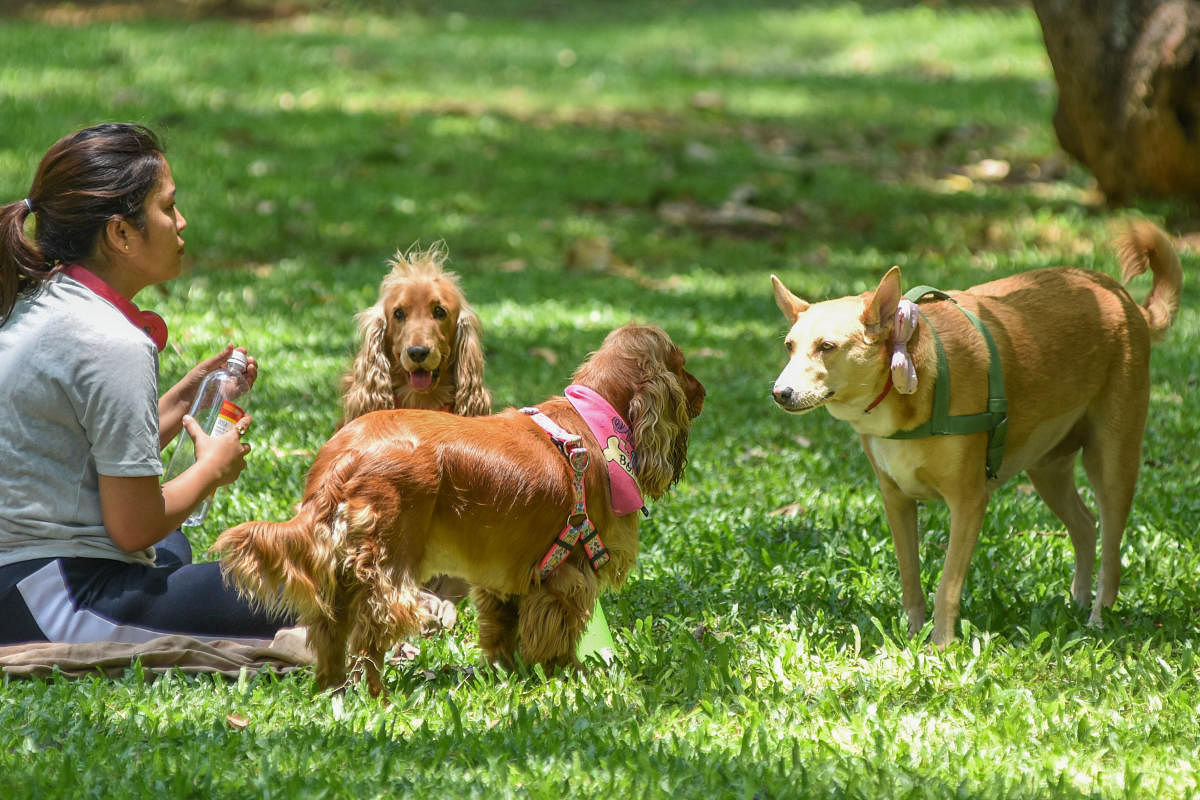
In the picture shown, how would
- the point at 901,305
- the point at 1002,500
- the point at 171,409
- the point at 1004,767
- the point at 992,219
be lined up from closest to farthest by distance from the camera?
the point at 1004,767
the point at 901,305
the point at 171,409
the point at 1002,500
the point at 992,219

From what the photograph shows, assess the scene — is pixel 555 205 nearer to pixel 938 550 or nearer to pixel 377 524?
pixel 938 550

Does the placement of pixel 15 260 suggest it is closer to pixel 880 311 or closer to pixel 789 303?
pixel 789 303

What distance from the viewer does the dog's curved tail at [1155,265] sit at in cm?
556

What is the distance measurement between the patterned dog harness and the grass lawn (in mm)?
454

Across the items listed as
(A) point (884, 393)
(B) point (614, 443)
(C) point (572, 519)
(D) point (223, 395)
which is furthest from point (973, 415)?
(D) point (223, 395)

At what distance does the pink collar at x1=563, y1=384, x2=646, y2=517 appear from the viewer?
477cm

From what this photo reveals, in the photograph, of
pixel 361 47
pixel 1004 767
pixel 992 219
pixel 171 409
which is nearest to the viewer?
pixel 1004 767

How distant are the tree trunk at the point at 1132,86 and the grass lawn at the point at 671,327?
1.52 ft

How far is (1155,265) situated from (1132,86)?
7.01m

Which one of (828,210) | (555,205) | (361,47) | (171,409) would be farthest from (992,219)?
(361,47)

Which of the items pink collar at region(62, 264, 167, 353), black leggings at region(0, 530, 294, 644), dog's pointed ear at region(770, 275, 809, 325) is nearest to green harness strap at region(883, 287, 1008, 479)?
dog's pointed ear at region(770, 275, 809, 325)

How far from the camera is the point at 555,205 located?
45.1ft

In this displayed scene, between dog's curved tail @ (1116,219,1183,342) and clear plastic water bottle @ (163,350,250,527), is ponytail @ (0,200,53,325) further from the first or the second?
dog's curved tail @ (1116,219,1183,342)

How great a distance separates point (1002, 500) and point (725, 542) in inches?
65.7
